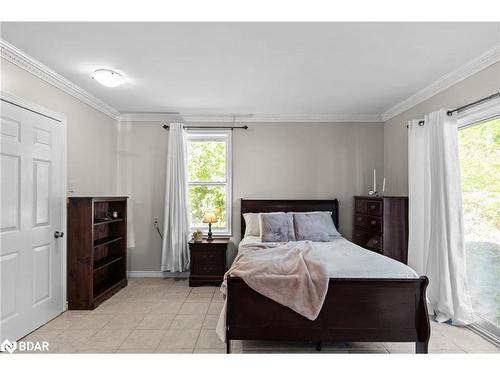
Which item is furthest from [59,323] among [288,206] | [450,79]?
[450,79]

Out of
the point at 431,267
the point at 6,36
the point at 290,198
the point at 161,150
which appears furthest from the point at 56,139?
the point at 431,267

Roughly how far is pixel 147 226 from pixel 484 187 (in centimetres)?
432

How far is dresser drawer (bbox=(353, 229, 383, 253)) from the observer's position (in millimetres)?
3725

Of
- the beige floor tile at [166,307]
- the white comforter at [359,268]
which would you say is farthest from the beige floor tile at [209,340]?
the beige floor tile at [166,307]

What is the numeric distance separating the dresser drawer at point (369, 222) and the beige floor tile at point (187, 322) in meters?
2.39

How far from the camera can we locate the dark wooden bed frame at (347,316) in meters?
2.25

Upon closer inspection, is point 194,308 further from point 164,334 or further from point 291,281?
point 291,281

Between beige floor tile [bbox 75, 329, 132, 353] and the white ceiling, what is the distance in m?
2.54

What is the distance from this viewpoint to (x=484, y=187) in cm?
288

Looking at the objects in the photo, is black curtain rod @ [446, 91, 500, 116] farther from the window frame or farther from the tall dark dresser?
the tall dark dresser

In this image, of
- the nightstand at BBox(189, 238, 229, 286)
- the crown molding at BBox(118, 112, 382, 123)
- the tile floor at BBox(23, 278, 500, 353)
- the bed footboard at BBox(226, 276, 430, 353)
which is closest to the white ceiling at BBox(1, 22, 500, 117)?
the crown molding at BBox(118, 112, 382, 123)

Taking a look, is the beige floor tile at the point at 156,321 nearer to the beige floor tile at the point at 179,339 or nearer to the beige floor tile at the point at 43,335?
the beige floor tile at the point at 179,339

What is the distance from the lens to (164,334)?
108 inches
